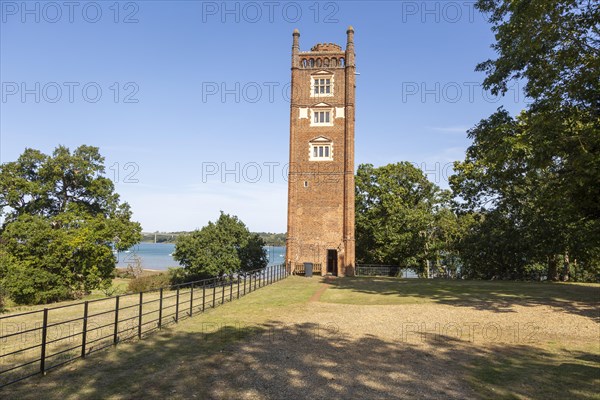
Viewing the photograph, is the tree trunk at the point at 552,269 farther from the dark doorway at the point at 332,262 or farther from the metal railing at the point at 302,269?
the metal railing at the point at 302,269

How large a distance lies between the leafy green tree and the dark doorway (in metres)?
16.5

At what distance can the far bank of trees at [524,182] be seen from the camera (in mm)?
12766

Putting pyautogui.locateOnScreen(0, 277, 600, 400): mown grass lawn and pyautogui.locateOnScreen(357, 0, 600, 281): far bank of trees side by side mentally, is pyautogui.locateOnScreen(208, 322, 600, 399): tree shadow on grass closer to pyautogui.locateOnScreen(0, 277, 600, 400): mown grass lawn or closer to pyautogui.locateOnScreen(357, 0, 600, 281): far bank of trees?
pyautogui.locateOnScreen(0, 277, 600, 400): mown grass lawn

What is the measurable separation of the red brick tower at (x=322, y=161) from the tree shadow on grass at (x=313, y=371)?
22085 millimetres

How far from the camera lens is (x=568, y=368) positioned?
279 inches

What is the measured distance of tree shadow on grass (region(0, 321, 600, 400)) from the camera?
5855 millimetres

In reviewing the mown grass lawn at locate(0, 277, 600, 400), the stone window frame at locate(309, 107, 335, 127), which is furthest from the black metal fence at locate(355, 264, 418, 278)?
the mown grass lawn at locate(0, 277, 600, 400)

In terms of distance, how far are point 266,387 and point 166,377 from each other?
1.74 meters

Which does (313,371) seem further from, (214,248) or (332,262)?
(214,248)

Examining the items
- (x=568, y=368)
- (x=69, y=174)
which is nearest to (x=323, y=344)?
(x=568, y=368)

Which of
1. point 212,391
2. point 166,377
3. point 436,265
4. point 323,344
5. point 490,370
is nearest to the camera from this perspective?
point 212,391

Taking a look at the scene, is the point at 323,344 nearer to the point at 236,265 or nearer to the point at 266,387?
the point at 266,387

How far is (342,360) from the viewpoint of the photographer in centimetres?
755

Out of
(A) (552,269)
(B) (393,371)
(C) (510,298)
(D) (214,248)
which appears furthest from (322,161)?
(B) (393,371)
